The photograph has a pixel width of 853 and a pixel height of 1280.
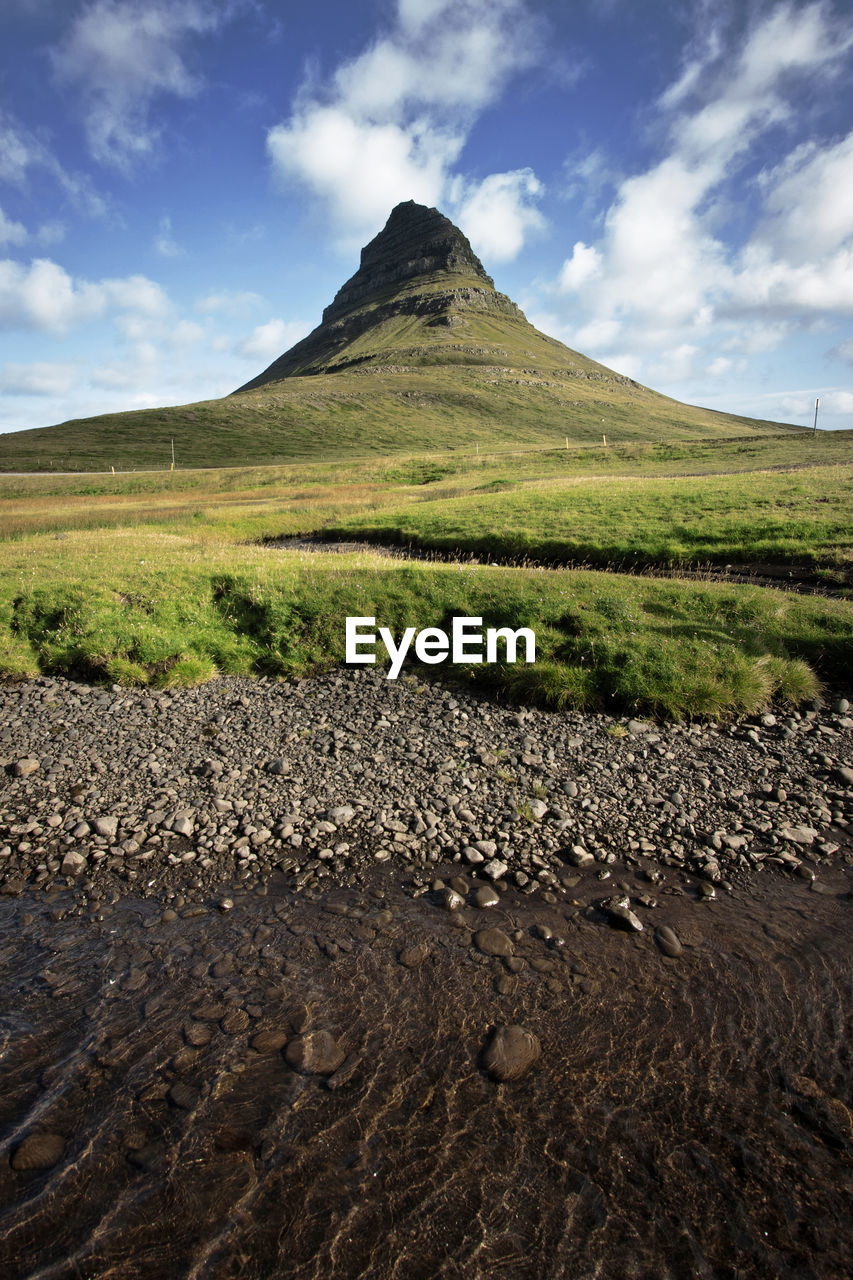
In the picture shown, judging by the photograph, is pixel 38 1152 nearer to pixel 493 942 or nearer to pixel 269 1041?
pixel 269 1041

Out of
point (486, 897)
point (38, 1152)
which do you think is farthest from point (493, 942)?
point (38, 1152)

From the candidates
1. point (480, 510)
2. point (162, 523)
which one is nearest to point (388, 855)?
point (480, 510)

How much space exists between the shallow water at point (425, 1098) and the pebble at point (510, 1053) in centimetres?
10

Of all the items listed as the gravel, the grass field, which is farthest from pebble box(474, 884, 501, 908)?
the grass field

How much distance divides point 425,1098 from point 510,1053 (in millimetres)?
995

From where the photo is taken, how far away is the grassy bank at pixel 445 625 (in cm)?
1429

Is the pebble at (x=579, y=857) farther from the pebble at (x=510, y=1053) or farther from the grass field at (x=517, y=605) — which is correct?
the grass field at (x=517, y=605)

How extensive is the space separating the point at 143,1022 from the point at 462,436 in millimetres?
181618

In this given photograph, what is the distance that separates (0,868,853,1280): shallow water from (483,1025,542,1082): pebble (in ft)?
0.32

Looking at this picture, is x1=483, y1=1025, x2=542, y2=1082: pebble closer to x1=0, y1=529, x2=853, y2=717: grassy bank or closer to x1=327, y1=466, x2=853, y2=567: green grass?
x1=0, y1=529, x2=853, y2=717: grassy bank

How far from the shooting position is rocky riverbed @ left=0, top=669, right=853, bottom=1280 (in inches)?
194

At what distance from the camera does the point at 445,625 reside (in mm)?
17688

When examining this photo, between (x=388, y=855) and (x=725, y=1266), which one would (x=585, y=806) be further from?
(x=725, y=1266)

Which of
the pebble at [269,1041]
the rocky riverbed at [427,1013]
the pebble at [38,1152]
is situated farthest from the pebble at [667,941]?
the pebble at [38,1152]
